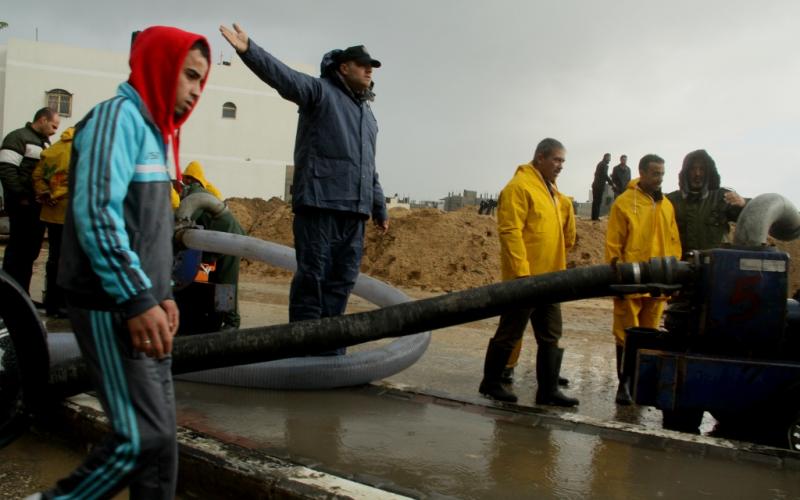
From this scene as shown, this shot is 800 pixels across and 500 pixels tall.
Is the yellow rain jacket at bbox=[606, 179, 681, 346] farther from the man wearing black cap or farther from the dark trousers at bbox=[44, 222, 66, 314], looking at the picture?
the dark trousers at bbox=[44, 222, 66, 314]

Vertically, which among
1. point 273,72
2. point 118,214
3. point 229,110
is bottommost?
point 118,214

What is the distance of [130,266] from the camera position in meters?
1.94

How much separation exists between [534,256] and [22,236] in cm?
488

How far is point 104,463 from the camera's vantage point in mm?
1953

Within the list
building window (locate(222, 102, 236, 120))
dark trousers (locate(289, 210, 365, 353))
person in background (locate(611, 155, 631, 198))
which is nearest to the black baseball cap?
dark trousers (locate(289, 210, 365, 353))

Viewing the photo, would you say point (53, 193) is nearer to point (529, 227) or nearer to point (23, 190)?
point (23, 190)

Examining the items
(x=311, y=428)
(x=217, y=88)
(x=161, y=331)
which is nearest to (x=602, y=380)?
(x=311, y=428)

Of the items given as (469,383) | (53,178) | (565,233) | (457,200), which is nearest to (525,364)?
(469,383)

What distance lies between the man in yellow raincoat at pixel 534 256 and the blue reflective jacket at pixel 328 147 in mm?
1008

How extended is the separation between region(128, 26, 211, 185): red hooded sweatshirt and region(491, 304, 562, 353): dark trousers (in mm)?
3105

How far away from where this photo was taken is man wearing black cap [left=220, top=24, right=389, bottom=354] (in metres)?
4.42

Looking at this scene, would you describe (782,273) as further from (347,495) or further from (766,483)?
(347,495)

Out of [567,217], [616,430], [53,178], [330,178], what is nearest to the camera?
[616,430]

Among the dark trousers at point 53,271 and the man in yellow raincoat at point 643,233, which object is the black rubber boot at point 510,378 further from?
the dark trousers at point 53,271
